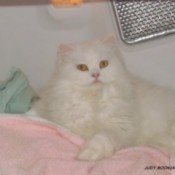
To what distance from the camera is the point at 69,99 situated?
140 centimetres

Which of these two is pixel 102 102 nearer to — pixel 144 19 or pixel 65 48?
pixel 65 48

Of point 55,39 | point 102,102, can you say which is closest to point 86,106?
point 102,102

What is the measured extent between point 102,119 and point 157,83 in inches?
15.1

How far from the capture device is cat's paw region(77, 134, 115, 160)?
120 cm

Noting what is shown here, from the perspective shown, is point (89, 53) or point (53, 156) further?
point (89, 53)

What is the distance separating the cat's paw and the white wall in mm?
481

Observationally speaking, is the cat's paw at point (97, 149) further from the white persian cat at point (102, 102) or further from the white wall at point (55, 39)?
the white wall at point (55, 39)

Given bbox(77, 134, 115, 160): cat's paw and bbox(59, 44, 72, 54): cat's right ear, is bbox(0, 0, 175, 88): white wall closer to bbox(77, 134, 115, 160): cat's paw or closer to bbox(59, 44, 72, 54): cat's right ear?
bbox(59, 44, 72, 54): cat's right ear

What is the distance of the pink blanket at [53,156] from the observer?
3.82 feet

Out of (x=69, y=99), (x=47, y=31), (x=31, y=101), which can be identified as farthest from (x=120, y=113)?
(x=47, y=31)

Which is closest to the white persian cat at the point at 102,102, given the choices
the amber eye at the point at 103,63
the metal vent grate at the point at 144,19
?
the amber eye at the point at 103,63

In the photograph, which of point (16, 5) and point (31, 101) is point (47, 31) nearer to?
point (16, 5)

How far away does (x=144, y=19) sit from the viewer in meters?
1.62

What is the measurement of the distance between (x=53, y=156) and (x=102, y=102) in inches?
10.5
